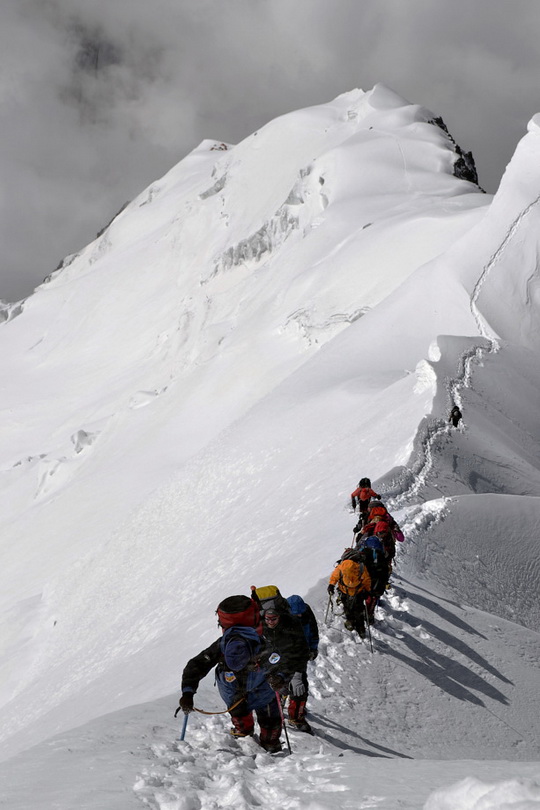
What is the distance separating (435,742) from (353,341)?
880 inches

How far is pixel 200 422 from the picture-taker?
3102 centimetres

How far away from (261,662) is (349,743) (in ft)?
4.89

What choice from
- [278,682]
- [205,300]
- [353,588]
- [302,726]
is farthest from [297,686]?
[205,300]

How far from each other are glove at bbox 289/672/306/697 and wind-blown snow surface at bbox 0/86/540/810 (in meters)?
0.43

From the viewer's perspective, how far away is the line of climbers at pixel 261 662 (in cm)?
537

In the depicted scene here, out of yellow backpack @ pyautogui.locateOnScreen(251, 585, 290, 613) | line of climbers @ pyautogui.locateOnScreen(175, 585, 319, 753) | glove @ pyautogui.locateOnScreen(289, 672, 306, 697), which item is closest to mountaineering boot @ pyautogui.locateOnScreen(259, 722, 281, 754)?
line of climbers @ pyautogui.locateOnScreen(175, 585, 319, 753)

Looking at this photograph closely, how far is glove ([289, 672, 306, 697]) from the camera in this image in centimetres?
636

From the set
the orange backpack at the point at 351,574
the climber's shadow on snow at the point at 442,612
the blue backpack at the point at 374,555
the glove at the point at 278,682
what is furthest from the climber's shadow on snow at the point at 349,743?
the climber's shadow on snow at the point at 442,612

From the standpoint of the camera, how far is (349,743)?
6.36 meters

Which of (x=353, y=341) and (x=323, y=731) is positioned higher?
(x=353, y=341)

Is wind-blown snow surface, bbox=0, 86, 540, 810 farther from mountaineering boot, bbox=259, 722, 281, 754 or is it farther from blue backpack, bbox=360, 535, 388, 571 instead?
blue backpack, bbox=360, 535, 388, 571

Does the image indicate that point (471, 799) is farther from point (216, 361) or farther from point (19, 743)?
point (216, 361)

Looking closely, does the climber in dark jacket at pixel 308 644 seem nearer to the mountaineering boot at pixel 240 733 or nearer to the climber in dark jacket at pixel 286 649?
the climber in dark jacket at pixel 286 649

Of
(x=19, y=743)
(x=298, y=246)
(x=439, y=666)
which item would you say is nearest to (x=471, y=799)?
(x=439, y=666)
